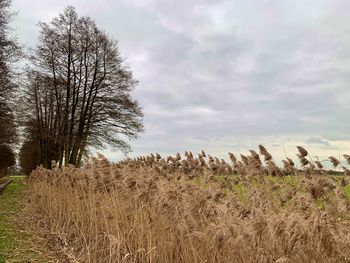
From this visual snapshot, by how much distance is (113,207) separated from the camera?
7.76 m

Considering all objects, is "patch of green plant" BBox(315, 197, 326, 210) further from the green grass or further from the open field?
the green grass

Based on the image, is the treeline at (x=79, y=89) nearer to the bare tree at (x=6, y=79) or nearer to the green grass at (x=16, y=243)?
the bare tree at (x=6, y=79)

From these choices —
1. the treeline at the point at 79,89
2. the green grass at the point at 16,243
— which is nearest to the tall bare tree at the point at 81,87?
the treeline at the point at 79,89

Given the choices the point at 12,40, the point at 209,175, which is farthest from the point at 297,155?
the point at 12,40

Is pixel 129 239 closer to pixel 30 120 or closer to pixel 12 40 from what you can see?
pixel 12 40

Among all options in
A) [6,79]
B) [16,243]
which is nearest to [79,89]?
[6,79]

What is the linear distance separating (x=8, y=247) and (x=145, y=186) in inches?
143

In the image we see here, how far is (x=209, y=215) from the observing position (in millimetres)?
5277

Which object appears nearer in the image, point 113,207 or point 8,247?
point 113,207

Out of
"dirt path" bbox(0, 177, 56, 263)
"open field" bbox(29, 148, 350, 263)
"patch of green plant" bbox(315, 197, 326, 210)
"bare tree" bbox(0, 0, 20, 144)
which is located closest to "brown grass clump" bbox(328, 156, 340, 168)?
"open field" bbox(29, 148, 350, 263)

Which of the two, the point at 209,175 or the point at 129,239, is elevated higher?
the point at 209,175

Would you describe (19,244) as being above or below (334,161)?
below

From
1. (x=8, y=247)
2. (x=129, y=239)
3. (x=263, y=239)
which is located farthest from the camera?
(x=8, y=247)

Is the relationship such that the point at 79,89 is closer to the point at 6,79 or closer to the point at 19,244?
the point at 6,79
